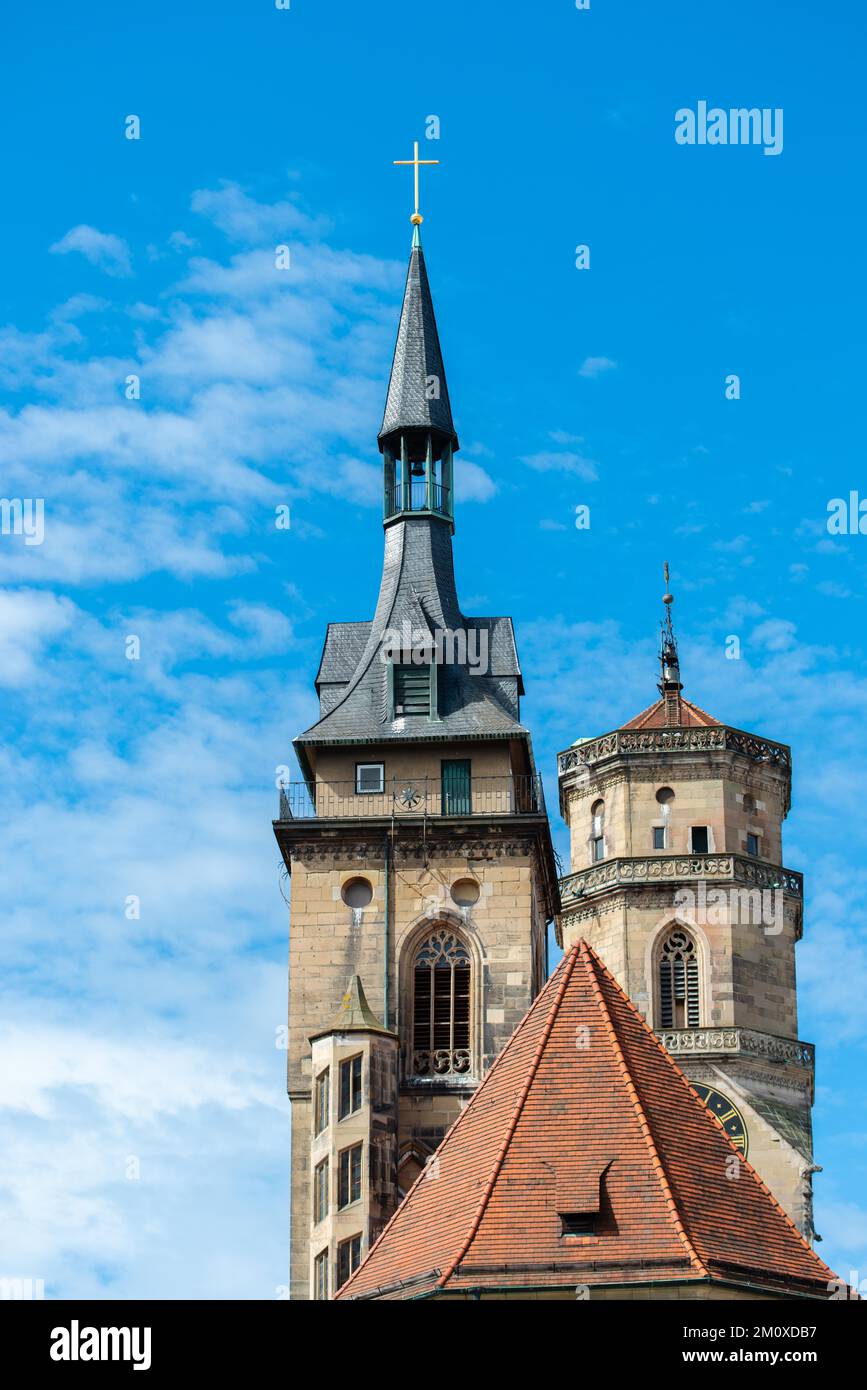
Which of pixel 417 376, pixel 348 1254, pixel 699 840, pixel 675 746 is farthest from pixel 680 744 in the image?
pixel 348 1254

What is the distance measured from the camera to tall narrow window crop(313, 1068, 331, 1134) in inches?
2168

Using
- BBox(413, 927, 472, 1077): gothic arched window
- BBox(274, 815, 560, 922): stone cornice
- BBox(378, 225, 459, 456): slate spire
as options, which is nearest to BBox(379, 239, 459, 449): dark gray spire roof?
BBox(378, 225, 459, 456): slate spire

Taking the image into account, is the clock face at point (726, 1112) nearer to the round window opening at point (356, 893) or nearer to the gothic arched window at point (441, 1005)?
the gothic arched window at point (441, 1005)

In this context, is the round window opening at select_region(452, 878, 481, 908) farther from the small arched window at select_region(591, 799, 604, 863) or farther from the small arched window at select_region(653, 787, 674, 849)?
the small arched window at select_region(591, 799, 604, 863)

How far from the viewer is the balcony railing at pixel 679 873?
74625 millimetres

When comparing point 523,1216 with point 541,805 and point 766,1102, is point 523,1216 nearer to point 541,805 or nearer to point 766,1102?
point 541,805

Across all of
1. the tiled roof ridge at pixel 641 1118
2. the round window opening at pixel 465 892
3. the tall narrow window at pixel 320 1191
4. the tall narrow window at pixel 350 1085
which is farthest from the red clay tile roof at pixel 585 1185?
the round window opening at pixel 465 892

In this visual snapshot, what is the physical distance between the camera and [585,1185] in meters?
36.0

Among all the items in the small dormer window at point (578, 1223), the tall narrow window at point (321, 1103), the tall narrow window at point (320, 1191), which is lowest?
the small dormer window at point (578, 1223)

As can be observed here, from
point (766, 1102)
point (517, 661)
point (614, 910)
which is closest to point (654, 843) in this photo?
point (614, 910)

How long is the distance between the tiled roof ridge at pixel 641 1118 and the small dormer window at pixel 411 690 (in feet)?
69.1

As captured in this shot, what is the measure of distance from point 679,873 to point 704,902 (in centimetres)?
101

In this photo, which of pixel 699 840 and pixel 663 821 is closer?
pixel 699 840

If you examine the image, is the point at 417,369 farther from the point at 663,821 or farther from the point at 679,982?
the point at 679,982
